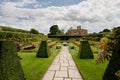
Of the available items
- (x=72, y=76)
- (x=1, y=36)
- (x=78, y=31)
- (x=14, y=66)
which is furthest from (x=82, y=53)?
(x=78, y=31)

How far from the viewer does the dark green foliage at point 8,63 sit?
506 cm

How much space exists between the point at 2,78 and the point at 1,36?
20839 mm

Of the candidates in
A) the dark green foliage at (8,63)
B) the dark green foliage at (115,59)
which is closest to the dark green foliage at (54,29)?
the dark green foliage at (8,63)

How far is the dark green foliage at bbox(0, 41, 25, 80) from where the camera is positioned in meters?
5.06

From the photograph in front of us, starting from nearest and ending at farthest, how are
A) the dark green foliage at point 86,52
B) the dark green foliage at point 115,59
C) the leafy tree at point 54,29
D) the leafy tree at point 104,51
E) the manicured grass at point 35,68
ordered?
the leafy tree at point 104,51 → the dark green foliage at point 115,59 → the manicured grass at point 35,68 → the dark green foliage at point 86,52 → the leafy tree at point 54,29

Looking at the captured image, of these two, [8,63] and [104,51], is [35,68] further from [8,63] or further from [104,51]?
[104,51]

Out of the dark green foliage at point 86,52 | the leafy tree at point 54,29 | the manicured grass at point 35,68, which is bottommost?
the manicured grass at point 35,68

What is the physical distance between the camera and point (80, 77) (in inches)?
343

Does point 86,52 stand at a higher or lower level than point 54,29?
lower

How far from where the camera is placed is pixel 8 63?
5.24m

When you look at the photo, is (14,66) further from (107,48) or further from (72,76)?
(72,76)

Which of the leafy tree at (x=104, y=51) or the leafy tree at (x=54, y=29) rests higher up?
the leafy tree at (x=54, y=29)

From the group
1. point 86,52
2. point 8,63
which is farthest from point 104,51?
point 86,52

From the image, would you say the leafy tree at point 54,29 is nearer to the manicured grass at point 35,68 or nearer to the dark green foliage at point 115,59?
the manicured grass at point 35,68
